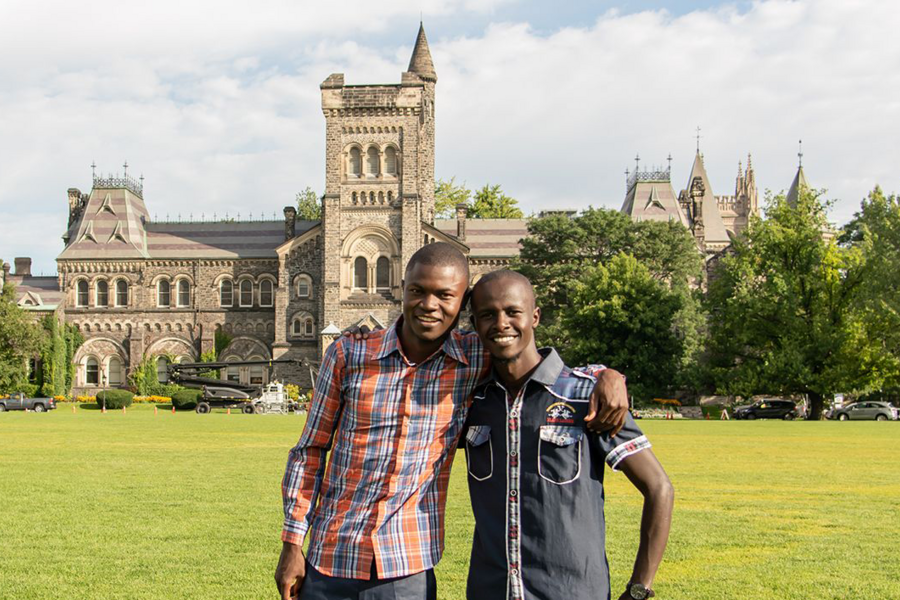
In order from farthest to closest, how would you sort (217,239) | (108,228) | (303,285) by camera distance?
(217,239) < (108,228) < (303,285)

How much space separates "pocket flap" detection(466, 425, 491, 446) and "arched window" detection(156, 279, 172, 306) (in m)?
60.6

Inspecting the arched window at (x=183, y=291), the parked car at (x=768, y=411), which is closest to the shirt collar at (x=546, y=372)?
the parked car at (x=768, y=411)

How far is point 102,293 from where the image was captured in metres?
61.8

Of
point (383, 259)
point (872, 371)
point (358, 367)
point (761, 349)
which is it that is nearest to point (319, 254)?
point (383, 259)

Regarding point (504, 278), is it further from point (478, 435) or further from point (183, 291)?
point (183, 291)

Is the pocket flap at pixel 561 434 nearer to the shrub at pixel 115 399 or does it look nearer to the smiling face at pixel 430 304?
the smiling face at pixel 430 304

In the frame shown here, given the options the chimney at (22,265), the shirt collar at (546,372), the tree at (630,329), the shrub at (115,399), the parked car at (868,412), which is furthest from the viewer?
the chimney at (22,265)

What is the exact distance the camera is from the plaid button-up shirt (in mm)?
3748

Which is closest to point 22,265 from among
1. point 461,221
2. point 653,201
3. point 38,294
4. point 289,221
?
point 38,294

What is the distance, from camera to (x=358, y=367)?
3863mm

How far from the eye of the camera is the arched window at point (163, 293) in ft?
202

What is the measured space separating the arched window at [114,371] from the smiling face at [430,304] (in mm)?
61009

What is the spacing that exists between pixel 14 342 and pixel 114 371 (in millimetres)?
7742

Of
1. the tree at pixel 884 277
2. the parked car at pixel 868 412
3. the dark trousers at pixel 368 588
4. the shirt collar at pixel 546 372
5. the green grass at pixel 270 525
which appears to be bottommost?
the parked car at pixel 868 412
